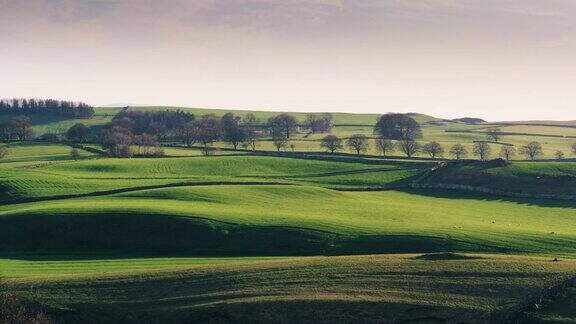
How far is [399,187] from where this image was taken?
338 ft

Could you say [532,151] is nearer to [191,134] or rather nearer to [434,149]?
[434,149]

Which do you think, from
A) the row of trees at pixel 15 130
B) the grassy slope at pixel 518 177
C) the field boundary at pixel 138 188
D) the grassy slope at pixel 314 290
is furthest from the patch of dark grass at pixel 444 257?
the row of trees at pixel 15 130

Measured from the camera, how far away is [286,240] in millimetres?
62219

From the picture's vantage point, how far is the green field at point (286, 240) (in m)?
41.7

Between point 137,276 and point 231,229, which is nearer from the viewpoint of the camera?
point 137,276

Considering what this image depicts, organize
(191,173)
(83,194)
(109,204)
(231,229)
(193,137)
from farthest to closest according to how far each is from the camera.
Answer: (193,137), (191,173), (83,194), (109,204), (231,229)

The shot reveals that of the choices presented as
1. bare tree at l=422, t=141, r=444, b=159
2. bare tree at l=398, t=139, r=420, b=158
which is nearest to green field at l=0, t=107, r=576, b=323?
bare tree at l=398, t=139, r=420, b=158

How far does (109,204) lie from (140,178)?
2911 cm

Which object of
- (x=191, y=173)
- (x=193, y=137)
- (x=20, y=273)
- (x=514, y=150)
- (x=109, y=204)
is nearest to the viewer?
(x=20, y=273)

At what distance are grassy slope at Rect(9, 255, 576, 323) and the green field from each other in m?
0.14

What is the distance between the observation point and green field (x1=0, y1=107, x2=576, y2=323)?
41.7m

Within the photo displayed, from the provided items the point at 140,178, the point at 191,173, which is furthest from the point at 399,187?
the point at 140,178

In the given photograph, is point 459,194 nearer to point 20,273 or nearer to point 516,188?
point 516,188

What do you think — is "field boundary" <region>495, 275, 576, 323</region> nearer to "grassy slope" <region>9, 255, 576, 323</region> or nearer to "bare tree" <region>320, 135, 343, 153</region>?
"grassy slope" <region>9, 255, 576, 323</region>
